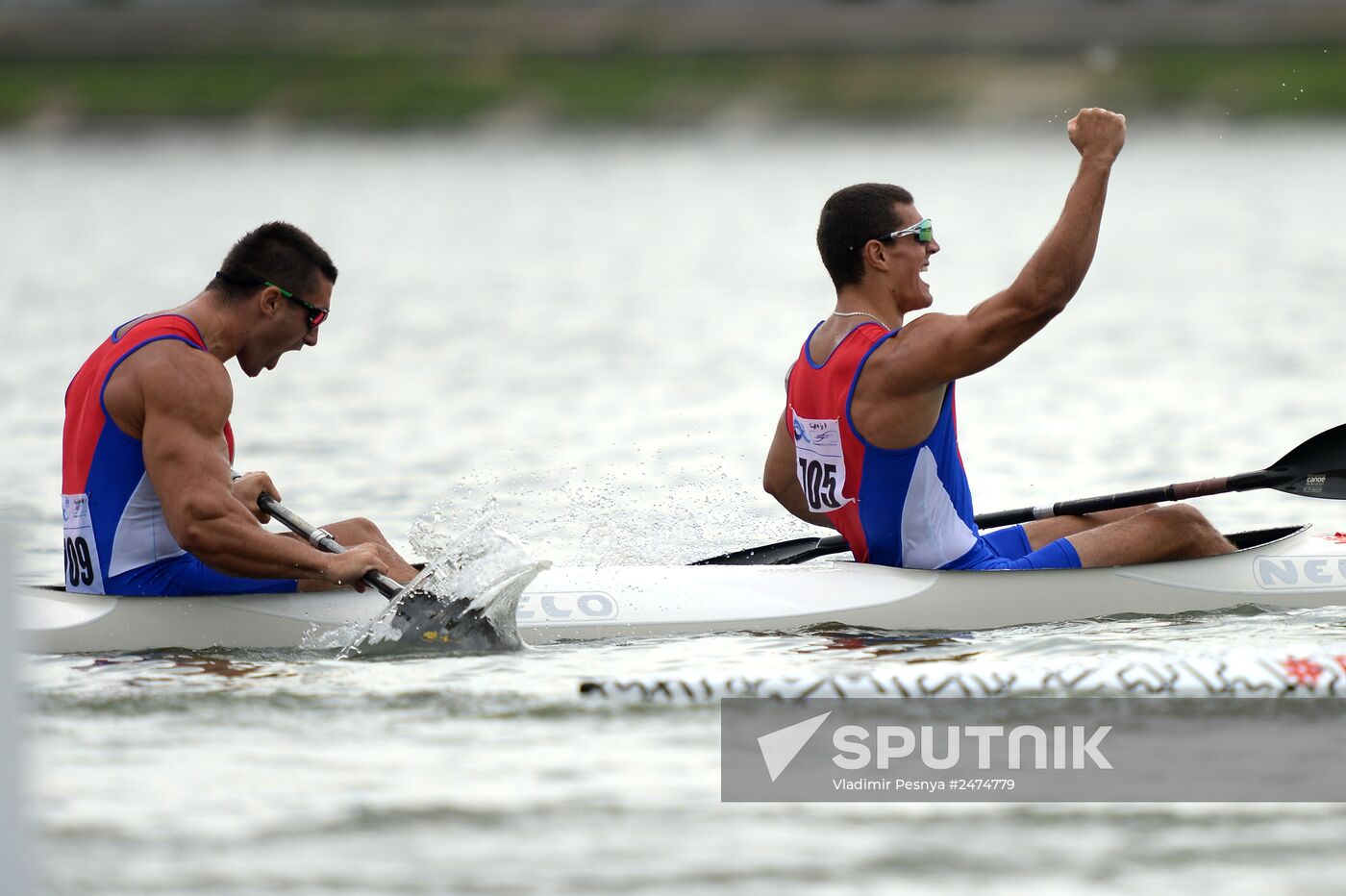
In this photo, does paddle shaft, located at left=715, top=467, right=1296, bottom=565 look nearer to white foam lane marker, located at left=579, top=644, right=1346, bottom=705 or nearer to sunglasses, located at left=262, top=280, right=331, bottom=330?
white foam lane marker, located at left=579, top=644, right=1346, bottom=705

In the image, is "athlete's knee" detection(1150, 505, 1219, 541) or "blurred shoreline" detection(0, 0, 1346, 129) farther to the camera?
"blurred shoreline" detection(0, 0, 1346, 129)

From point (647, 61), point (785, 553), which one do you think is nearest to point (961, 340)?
point (785, 553)

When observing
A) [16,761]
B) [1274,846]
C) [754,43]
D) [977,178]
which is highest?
[754,43]

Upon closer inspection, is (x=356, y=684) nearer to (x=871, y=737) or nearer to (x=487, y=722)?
(x=487, y=722)

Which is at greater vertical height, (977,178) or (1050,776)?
(977,178)

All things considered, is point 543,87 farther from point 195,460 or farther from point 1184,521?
point 195,460

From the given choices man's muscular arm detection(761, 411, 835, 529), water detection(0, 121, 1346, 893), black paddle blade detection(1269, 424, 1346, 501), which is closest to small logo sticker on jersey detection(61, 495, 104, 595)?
water detection(0, 121, 1346, 893)

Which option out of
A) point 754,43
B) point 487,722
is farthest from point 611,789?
point 754,43

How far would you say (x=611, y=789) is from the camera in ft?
19.1

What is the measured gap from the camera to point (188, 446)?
688 cm

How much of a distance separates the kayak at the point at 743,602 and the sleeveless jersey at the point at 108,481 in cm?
18

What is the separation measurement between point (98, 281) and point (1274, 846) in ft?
76.7

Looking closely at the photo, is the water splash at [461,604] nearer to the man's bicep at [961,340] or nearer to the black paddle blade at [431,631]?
the black paddle blade at [431,631]

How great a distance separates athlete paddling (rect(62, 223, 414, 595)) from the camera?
22.6 ft
